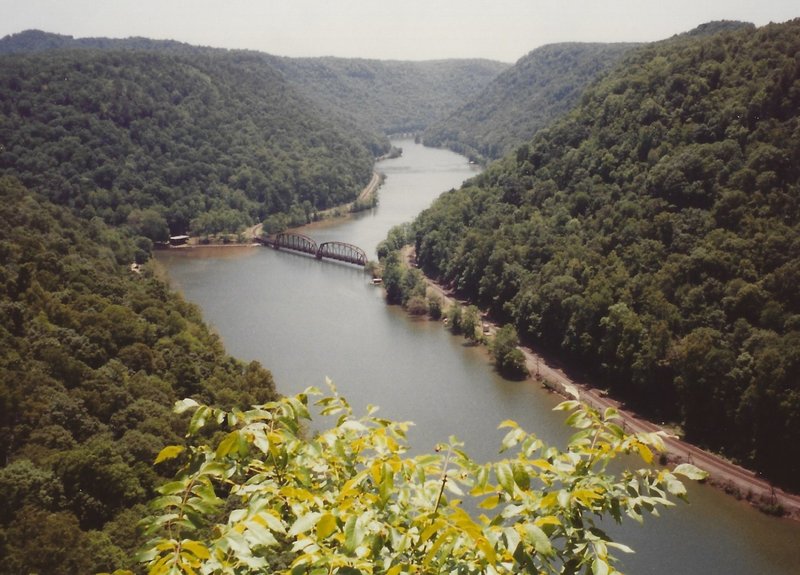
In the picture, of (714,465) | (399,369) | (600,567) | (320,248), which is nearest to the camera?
(600,567)

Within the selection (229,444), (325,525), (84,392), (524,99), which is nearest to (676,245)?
(84,392)

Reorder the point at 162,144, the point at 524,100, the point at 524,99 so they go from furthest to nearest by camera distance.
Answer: the point at 524,99 → the point at 524,100 → the point at 162,144

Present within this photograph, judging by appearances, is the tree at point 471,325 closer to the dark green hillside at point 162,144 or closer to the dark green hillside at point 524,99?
the dark green hillside at point 162,144

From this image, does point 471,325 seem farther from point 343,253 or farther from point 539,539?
point 539,539

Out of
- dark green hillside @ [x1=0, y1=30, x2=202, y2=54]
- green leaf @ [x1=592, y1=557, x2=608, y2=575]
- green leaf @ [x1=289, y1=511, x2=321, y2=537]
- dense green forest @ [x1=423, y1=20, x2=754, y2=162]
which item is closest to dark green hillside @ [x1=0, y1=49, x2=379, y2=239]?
dense green forest @ [x1=423, y1=20, x2=754, y2=162]

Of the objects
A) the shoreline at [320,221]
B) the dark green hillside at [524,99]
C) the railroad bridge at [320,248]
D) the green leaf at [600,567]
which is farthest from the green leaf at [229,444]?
the dark green hillside at [524,99]

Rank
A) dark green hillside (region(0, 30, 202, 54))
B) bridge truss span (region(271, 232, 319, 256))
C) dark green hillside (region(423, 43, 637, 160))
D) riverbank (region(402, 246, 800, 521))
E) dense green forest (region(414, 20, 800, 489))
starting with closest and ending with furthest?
riverbank (region(402, 246, 800, 521)) < dense green forest (region(414, 20, 800, 489)) < bridge truss span (region(271, 232, 319, 256)) < dark green hillside (region(423, 43, 637, 160)) < dark green hillside (region(0, 30, 202, 54))

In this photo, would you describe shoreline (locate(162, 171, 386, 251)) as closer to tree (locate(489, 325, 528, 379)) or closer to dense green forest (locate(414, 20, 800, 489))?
dense green forest (locate(414, 20, 800, 489))
